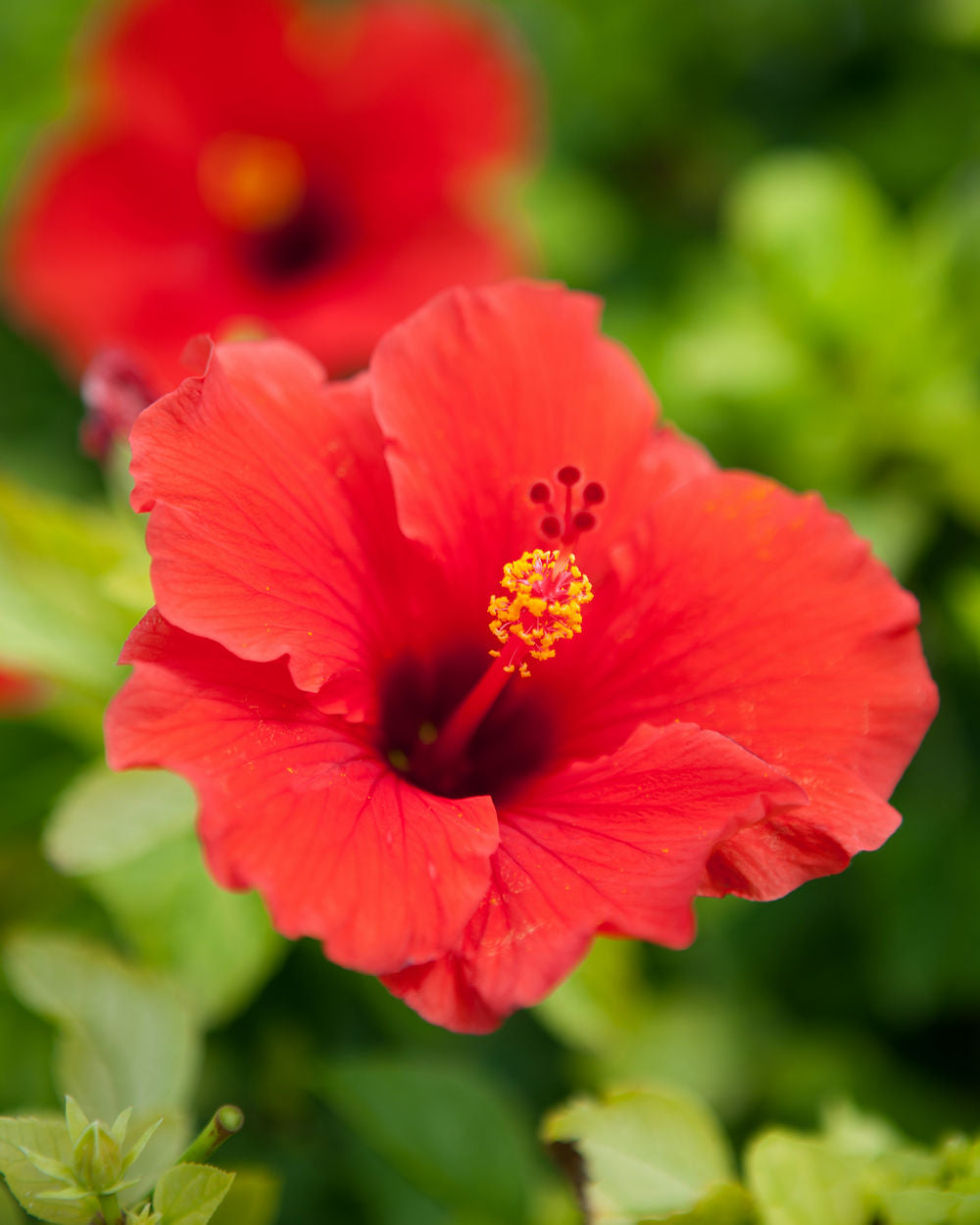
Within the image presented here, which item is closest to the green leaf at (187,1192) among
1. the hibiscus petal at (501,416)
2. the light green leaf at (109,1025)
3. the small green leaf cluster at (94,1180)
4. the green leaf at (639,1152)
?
the small green leaf cluster at (94,1180)

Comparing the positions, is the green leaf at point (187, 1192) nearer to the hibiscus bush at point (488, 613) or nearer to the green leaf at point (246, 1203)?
the hibiscus bush at point (488, 613)

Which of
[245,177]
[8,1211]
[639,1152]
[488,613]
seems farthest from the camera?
[245,177]

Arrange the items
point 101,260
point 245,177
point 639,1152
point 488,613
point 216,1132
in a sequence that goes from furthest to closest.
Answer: point 245,177
point 101,260
point 488,613
point 639,1152
point 216,1132

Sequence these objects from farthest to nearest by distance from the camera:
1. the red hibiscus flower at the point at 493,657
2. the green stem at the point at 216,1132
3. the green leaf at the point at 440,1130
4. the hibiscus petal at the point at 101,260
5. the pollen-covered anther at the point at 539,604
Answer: the hibiscus petal at the point at 101,260
the green leaf at the point at 440,1130
the pollen-covered anther at the point at 539,604
the red hibiscus flower at the point at 493,657
the green stem at the point at 216,1132

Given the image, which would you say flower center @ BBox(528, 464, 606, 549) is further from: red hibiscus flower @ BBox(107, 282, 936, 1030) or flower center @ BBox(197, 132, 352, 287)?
flower center @ BBox(197, 132, 352, 287)

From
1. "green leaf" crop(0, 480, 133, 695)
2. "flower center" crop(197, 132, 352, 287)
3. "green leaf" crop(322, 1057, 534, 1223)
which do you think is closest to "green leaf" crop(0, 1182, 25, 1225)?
"green leaf" crop(322, 1057, 534, 1223)

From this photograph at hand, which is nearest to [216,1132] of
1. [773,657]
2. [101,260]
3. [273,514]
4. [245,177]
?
[273,514]

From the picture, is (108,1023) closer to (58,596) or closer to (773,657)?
(58,596)
